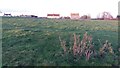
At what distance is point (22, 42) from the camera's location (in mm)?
18734

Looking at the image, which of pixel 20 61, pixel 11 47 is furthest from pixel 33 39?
pixel 20 61

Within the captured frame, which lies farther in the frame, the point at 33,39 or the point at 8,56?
the point at 33,39

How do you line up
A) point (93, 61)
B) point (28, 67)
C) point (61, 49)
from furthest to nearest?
point (61, 49)
point (93, 61)
point (28, 67)

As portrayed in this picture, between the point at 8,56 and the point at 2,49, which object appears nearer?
the point at 8,56

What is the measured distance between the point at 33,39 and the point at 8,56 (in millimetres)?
4349

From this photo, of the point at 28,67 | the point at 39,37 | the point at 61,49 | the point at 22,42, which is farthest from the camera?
the point at 39,37

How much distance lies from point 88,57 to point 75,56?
2.94 ft

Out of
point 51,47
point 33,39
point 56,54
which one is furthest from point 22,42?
point 56,54

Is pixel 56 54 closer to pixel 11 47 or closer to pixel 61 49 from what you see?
pixel 61 49

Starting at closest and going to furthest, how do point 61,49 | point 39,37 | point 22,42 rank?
point 61,49
point 22,42
point 39,37

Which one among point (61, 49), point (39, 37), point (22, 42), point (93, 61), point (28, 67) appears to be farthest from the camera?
point (39, 37)

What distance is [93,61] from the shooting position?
49.1 ft

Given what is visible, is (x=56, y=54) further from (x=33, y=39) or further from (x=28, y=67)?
(x=33, y=39)

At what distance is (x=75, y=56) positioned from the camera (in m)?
15.5
